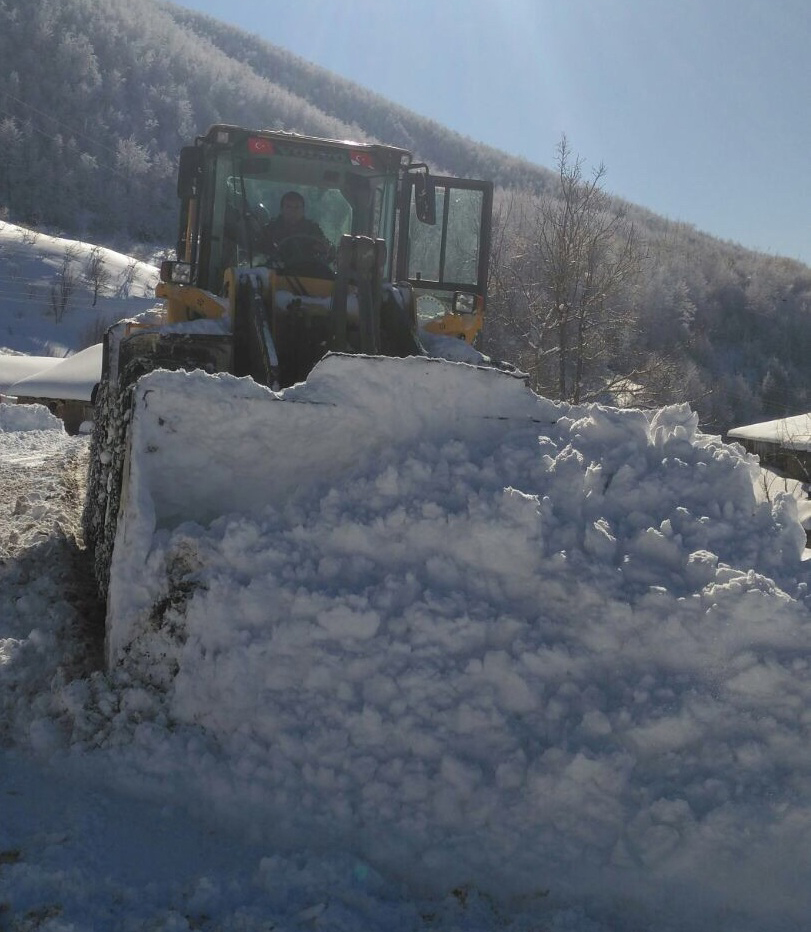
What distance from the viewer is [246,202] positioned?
591cm

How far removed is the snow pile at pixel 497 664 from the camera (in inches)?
96.5

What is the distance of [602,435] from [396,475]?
2.83ft

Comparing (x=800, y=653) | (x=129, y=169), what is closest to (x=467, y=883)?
(x=800, y=653)

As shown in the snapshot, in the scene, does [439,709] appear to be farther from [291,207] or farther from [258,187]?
[258,187]

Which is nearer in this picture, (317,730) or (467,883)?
(467,883)

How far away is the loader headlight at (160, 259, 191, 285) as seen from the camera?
574 centimetres

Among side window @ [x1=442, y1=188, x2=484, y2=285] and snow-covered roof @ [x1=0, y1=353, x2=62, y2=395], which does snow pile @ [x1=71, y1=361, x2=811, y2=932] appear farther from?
snow-covered roof @ [x1=0, y1=353, x2=62, y2=395]

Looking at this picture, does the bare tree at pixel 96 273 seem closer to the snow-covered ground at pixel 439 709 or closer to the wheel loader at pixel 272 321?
the wheel loader at pixel 272 321

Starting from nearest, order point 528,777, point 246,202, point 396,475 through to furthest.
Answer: point 528,777, point 396,475, point 246,202

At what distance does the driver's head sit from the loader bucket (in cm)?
275

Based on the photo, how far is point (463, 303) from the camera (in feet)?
19.8

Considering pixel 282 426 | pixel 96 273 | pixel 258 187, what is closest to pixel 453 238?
pixel 258 187

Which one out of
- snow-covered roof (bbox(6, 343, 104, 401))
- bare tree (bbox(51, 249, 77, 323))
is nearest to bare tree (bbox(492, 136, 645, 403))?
snow-covered roof (bbox(6, 343, 104, 401))

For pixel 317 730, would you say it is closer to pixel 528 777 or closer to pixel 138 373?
pixel 528 777
